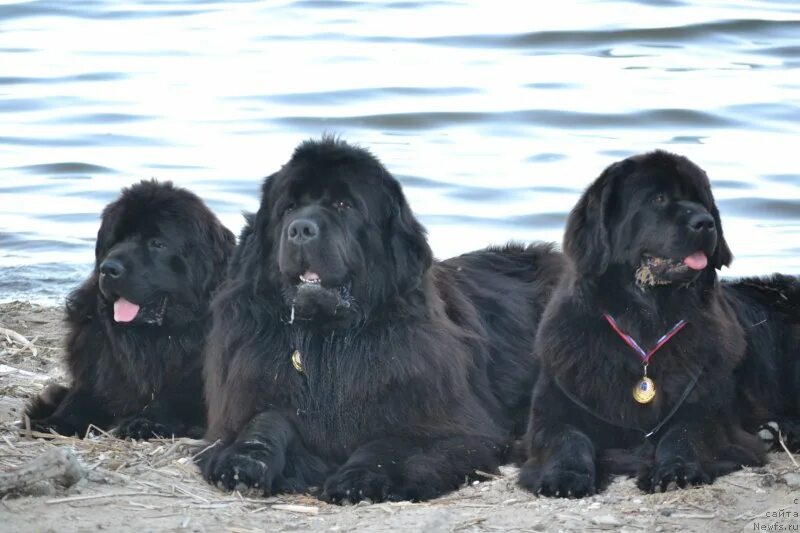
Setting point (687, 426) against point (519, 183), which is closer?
point (687, 426)

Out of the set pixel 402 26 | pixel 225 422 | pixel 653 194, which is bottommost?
pixel 225 422

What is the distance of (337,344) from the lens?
6.26m

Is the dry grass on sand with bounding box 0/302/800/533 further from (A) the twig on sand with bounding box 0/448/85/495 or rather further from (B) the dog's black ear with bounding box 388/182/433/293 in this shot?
(B) the dog's black ear with bounding box 388/182/433/293

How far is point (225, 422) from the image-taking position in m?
6.30

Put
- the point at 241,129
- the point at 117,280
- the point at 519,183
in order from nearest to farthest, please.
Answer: the point at 117,280, the point at 519,183, the point at 241,129

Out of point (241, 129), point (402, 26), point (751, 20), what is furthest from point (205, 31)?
point (751, 20)

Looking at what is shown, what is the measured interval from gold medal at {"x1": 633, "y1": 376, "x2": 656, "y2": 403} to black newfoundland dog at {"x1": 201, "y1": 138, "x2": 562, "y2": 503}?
71cm

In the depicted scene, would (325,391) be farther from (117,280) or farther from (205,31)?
(205,31)

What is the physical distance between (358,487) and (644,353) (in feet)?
4.53

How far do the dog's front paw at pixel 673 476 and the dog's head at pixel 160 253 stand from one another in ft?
7.98

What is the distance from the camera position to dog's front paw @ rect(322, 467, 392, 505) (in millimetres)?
5672

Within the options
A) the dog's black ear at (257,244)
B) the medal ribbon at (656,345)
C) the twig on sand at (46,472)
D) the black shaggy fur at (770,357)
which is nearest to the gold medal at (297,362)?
the dog's black ear at (257,244)

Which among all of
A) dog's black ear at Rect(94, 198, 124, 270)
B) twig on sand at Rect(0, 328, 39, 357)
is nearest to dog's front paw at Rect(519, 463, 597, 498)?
dog's black ear at Rect(94, 198, 124, 270)

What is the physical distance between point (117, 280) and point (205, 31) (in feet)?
56.3
